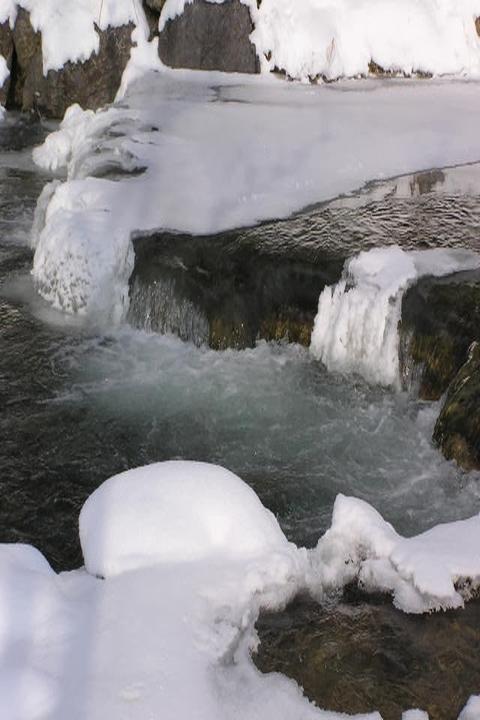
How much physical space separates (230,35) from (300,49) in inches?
36.0

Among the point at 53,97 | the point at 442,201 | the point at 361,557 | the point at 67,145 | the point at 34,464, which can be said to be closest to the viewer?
the point at 361,557

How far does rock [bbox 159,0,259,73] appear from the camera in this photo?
33.4 feet

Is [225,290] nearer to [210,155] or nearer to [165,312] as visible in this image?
[165,312]

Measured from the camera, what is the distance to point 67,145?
9250 mm

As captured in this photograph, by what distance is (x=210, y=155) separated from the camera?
737cm

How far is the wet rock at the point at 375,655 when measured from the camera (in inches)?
93.7

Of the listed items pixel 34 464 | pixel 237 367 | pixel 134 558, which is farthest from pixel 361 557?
pixel 237 367

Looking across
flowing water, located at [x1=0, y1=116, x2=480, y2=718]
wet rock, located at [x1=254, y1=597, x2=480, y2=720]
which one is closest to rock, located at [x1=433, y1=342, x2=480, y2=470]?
flowing water, located at [x1=0, y1=116, x2=480, y2=718]

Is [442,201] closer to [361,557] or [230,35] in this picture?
[361,557]

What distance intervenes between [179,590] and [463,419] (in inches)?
85.9

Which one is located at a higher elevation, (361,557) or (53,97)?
(53,97)

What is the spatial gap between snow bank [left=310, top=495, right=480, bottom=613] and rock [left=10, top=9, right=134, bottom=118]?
28.9ft

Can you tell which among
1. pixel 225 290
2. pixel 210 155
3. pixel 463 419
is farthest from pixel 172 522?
pixel 210 155

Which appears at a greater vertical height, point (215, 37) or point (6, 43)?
point (215, 37)
